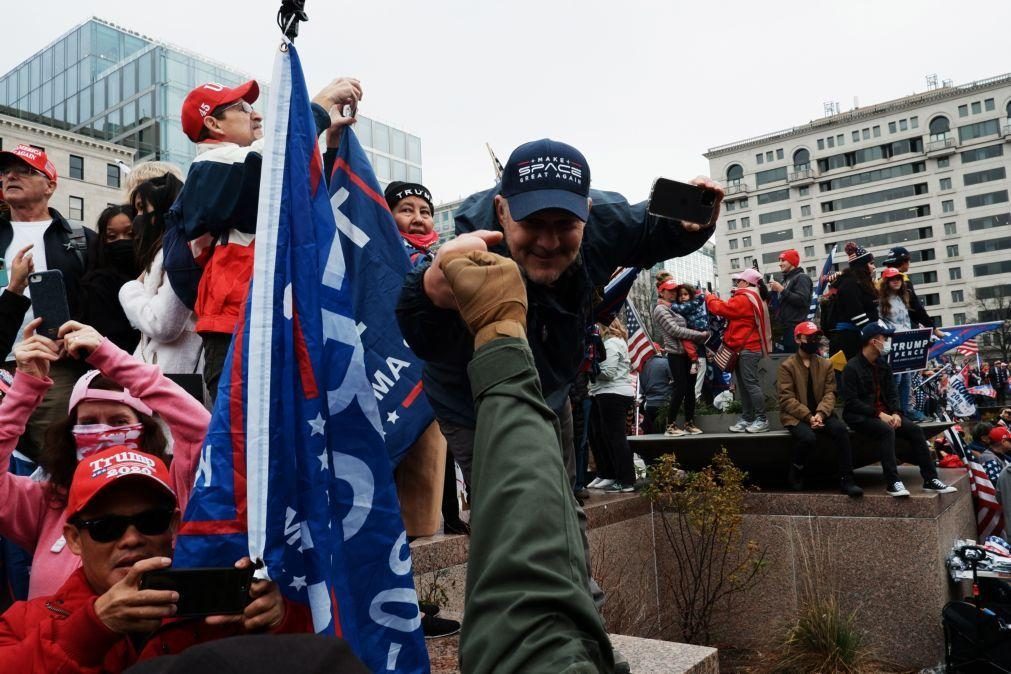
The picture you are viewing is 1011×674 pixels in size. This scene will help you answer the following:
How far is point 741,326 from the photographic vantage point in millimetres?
9070

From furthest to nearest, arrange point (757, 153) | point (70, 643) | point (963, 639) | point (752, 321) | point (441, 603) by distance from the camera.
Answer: point (757, 153) < point (752, 321) < point (963, 639) < point (441, 603) < point (70, 643)

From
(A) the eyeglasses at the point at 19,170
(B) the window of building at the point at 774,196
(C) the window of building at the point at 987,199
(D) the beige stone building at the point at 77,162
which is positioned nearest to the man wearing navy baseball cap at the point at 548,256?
(A) the eyeglasses at the point at 19,170

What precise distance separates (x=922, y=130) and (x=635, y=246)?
95660 mm

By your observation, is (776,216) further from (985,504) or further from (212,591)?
(212,591)

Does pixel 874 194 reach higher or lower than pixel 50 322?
higher

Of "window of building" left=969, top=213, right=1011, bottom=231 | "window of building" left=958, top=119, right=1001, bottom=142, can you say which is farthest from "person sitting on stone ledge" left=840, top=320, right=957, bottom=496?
"window of building" left=958, top=119, right=1001, bottom=142

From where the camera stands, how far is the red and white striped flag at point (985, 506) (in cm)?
994

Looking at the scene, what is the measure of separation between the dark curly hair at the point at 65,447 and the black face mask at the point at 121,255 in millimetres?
1312

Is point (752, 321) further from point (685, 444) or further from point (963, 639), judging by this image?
point (963, 639)

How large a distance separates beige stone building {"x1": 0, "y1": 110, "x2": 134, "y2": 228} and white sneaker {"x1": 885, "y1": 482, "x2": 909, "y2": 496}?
146 ft

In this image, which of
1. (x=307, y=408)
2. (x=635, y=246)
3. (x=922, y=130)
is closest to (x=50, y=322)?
(x=307, y=408)

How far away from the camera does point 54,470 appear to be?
273 cm

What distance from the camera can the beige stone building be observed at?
43531mm

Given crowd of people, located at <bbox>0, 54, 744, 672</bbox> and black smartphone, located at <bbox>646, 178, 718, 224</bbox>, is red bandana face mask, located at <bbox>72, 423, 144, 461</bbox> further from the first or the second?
black smartphone, located at <bbox>646, 178, 718, 224</bbox>
